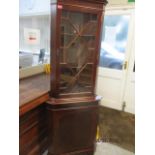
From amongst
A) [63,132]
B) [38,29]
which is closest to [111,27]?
[38,29]

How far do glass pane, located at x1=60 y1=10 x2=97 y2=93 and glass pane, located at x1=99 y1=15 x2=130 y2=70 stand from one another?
1.72 m

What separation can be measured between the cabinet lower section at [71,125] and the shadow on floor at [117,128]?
26.9 inches

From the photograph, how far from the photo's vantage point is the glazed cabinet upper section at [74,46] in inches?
58.6

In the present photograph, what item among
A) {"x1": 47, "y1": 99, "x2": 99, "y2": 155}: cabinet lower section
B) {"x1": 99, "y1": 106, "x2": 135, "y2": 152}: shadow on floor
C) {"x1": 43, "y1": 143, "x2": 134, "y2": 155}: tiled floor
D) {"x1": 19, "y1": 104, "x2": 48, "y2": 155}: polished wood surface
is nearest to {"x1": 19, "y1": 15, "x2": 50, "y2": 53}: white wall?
{"x1": 19, "y1": 104, "x2": 48, "y2": 155}: polished wood surface

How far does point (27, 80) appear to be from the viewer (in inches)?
84.0

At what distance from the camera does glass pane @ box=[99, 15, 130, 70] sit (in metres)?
3.12

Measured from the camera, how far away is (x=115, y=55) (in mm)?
3318

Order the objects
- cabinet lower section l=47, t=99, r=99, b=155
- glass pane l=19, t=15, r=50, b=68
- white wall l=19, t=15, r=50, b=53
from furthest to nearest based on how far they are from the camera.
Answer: white wall l=19, t=15, r=50, b=53
glass pane l=19, t=15, r=50, b=68
cabinet lower section l=47, t=99, r=99, b=155

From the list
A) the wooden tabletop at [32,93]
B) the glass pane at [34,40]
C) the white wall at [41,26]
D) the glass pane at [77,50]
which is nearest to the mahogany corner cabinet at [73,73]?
the glass pane at [77,50]

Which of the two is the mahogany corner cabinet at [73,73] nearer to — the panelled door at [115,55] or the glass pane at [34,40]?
the glass pane at [34,40]

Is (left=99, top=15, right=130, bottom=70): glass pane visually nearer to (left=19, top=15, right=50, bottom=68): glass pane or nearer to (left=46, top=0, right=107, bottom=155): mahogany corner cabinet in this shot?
(left=19, top=15, right=50, bottom=68): glass pane

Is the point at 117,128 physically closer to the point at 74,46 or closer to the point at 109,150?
the point at 109,150

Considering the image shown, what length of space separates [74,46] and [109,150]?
1580 millimetres

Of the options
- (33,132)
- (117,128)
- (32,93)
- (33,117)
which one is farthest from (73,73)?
(117,128)
